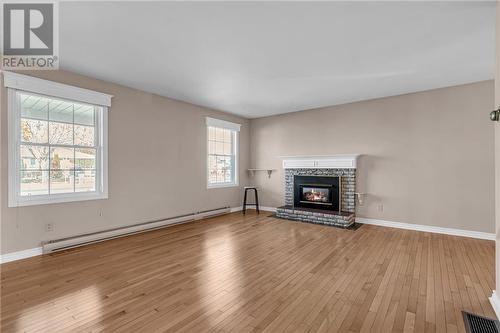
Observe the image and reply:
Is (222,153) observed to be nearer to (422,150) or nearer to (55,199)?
(55,199)

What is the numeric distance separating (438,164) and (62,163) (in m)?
6.40

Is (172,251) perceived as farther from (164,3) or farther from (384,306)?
(164,3)

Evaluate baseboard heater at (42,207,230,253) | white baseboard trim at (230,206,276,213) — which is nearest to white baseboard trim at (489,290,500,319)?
white baseboard trim at (230,206,276,213)

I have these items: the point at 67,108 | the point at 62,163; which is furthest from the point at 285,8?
the point at 62,163

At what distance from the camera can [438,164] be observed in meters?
4.40

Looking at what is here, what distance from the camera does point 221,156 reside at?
20.8 feet

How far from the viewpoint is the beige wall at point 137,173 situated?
3.30 metres

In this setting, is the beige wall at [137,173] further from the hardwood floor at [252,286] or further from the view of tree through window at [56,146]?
the hardwood floor at [252,286]

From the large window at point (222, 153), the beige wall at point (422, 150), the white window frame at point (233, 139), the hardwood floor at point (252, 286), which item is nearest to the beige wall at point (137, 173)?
the white window frame at point (233, 139)

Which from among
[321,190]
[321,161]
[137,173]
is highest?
[321,161]

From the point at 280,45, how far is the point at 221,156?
12.7 ft

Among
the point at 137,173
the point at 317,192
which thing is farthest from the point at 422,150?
the point at 137,173

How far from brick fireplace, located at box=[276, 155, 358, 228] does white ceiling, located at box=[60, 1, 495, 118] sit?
5.63ft

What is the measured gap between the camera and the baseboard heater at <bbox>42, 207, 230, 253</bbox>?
3447mm
